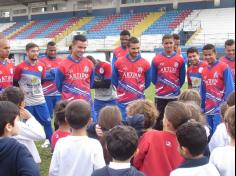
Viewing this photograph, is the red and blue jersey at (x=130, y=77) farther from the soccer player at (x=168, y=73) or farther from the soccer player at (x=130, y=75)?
the soccer player at (x=168, y=73)

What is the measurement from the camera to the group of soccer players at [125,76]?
6.08m

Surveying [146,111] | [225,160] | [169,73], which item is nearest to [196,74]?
[169,73]

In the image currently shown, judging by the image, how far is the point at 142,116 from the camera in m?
3.34

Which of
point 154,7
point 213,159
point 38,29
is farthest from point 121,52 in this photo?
point 38,29

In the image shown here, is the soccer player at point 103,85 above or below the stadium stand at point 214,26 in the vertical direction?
below

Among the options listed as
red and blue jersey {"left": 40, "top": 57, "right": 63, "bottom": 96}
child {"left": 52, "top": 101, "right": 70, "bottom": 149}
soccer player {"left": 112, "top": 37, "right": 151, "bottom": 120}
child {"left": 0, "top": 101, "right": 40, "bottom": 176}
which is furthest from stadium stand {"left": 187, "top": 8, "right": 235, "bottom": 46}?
child {"left": 0, "top": 101, "right": 40, "bottom": 176}

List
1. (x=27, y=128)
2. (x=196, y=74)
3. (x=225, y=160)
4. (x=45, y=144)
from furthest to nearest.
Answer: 1. (x=45, y=144)
2. (x=196, y=74)
3. (x=27, y=128)
4. (x=225, y=160)

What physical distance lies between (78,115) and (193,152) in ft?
3.17

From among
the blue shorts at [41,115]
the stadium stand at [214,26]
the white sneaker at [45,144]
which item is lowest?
the white sneaker at [45,144]

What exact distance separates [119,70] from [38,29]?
105 feet

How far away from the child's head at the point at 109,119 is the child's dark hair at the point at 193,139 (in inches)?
29.9

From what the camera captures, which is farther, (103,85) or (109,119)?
(103,85)

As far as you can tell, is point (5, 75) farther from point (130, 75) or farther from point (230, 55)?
point (230, 55)

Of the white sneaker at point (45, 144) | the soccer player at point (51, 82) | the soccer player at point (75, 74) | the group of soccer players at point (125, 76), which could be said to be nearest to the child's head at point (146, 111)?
the group of soccer players at point (125, 76)
